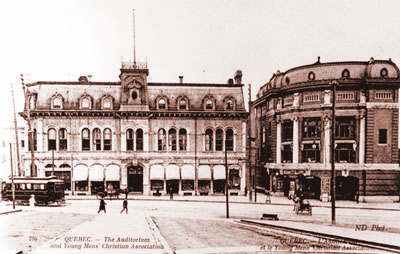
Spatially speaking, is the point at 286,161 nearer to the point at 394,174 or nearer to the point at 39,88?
the point at 394,174

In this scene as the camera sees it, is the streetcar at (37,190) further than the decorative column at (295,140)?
No

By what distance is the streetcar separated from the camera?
27.3 m

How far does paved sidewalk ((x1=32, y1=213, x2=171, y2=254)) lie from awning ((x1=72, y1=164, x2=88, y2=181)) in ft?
64.4

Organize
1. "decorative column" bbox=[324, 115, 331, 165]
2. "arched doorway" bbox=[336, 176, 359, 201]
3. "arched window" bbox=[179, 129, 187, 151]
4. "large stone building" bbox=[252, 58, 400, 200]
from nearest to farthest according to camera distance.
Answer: "large stone building" bbox=[252, 58, 400, 200] < "arched doorway" bbox=[336, 176, 359, 201] < "decorative column" bbox=[324, 115, 331, 165] < "arched window" bbox=[179, 129, 187, 151]

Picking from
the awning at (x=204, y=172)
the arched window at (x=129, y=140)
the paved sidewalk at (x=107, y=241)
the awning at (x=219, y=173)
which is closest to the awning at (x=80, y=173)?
the arched window at (x=129, y=140)

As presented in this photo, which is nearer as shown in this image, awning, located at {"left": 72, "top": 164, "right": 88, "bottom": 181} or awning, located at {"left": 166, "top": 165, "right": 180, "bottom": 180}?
awning, located at {"left": 72, "top": 164, "right": 88, "bottom": 181}

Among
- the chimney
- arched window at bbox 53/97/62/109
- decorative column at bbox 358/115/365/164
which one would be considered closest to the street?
decorative column at bbox 358/115/365/164

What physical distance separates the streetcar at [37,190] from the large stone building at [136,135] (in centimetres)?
751

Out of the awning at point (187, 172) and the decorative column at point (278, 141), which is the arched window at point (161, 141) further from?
the decorative column at point (278, 141)

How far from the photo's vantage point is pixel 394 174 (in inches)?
1240

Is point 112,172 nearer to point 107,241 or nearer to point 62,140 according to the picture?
point 62,140

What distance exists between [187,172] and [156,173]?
330 cm

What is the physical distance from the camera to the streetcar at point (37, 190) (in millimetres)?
27312

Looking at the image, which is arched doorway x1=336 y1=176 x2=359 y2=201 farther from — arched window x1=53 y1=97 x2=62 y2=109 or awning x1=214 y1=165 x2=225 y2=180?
arched window x1=53 y1=97 x2=62 y2=109
